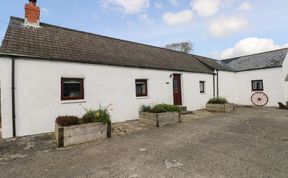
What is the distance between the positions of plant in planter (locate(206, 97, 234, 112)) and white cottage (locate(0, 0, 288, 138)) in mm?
761

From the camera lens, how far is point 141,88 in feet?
33.4

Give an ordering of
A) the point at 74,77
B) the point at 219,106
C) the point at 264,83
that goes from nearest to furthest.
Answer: the point at 74,77
the point at 219,106
the point at 264,83

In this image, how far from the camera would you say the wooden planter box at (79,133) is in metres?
5.29

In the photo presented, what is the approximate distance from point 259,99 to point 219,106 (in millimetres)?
6113

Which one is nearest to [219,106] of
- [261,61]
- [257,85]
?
[257,85]

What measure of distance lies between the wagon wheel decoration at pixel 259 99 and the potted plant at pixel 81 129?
49.1 ft

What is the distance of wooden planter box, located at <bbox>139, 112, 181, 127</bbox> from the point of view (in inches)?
313

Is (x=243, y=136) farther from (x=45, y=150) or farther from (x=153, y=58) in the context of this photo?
(x=153, y=58)

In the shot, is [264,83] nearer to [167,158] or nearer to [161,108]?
[161,108]

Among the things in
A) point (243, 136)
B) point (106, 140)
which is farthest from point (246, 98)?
point (106, 140)

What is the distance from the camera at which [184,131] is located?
275 inches

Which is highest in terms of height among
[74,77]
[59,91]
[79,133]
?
[74,77]

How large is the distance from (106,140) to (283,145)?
552 centimetres

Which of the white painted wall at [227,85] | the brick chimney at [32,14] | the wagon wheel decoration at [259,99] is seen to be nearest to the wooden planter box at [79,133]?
the brick chimney at [32,14]
